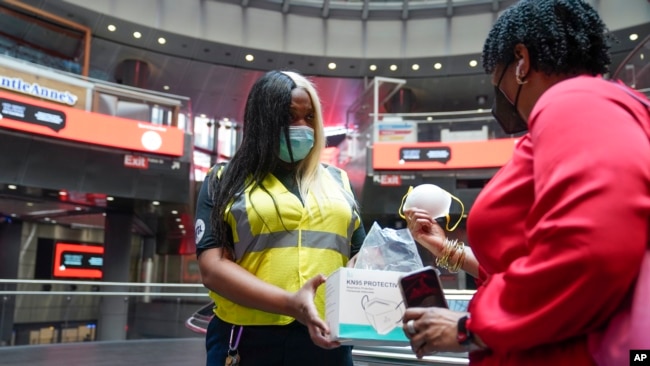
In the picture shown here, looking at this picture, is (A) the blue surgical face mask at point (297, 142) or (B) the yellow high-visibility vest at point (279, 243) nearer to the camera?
(B) the yellow high-visibility vest at point (279, 243)

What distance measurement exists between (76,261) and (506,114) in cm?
1854

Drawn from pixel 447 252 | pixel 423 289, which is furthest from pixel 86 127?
pixel 423 289

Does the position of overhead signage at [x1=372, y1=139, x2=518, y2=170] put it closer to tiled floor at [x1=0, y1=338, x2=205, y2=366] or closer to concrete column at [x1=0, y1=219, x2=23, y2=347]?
tiled floor at [x1=0, y1=338, x2=205, y2=366]

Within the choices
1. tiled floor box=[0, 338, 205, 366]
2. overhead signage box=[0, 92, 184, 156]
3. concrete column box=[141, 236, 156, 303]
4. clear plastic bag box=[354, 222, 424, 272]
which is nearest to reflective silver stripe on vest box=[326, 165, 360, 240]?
clear plastic bag box=[354, 222, 424, 272]

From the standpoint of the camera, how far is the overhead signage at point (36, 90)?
10.1 m

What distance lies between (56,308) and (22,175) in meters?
2.98

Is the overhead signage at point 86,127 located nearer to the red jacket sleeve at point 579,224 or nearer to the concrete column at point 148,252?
the concrete column at point 148,252

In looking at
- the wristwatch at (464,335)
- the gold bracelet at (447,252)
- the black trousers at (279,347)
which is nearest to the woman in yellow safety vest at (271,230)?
the black trousers at (279,347)

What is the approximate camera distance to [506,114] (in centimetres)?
126

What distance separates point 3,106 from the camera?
393 inches

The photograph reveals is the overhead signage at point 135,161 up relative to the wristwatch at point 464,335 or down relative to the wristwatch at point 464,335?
up

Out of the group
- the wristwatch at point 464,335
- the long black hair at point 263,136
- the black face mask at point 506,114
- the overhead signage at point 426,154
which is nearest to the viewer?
the wristwatch at point 464,335

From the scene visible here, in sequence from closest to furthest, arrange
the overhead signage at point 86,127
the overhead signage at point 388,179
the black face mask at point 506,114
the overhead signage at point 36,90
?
the black face mask at point 506,114 < the overhead signage at point 36,90 < the overhead signage at point 86,127 < the overhead signage at point 388,179

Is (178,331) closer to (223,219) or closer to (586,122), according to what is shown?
(223,219)
